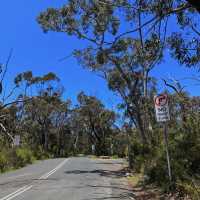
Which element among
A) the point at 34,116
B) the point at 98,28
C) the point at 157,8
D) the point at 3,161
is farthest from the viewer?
the point at 34,116

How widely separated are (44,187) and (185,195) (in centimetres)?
751

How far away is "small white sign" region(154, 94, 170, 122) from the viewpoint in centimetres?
1438

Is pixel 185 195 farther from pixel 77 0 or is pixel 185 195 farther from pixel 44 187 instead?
pixel 77 0

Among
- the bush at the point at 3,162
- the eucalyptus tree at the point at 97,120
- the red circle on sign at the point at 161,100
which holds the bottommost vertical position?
the bush at the point at 3,162

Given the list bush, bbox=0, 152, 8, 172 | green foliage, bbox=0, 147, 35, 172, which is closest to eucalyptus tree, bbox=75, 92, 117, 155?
green foliage, bbox=0, 147, 35, 172

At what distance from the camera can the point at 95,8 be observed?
86.5ft

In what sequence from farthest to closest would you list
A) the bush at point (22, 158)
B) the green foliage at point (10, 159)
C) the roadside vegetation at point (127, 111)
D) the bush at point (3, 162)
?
the bush at point (22, 158) → the green foliage at point (10, 159) → the bush at point (3, 162) → the roadside vegetation at point (127, 111)

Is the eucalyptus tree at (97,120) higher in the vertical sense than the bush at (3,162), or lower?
higher

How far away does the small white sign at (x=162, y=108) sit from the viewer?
47.2 ft

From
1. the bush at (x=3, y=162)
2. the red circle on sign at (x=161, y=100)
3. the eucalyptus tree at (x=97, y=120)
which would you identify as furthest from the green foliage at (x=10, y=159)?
the eucalyptus tree at (x=97, y=120)

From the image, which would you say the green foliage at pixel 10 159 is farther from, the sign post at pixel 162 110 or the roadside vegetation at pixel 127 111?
the sign post at pixel 162 110

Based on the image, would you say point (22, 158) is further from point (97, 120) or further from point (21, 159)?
point (97, 120)

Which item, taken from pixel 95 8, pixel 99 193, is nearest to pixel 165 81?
pixel 95 8

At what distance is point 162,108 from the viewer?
1451cm
